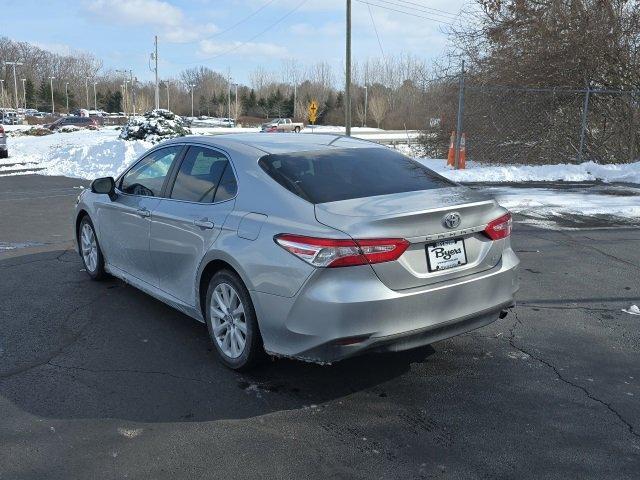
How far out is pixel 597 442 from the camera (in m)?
3.20

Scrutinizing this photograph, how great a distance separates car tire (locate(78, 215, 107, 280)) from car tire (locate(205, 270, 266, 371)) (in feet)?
7.57

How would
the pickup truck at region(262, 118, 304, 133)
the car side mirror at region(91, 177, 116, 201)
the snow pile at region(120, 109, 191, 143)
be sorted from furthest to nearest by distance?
the pickup truck at region(262, 118, 304, 133) → the snow pile at region(120, 109, 191, 143) → the car side mirror at region(91, 177, 116, 201)

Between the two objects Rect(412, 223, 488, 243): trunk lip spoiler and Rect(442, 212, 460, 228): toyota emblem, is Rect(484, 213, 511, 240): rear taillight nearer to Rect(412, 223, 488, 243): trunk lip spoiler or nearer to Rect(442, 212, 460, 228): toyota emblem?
Rect(412, 223, 488, 243): trunk lip spoiler

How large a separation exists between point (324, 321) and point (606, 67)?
56.6ft

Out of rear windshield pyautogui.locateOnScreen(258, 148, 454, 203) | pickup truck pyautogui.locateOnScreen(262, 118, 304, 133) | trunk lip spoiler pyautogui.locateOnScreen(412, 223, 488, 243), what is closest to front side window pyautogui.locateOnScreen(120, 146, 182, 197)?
rear windshield pyautogui.locateOnScreen(258, 148, 454, 203)

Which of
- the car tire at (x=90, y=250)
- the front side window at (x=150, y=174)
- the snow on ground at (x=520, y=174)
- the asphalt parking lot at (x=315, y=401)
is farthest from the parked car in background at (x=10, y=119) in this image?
the asphalt parking lot at (x=315, y=401)

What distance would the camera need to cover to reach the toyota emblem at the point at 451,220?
368 centimetres

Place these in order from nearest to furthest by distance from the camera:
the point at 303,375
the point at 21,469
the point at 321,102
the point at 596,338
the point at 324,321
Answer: the point at 21,469
the point at 324,321
the point at 303,375
the point at 596,338
the point at 321,102

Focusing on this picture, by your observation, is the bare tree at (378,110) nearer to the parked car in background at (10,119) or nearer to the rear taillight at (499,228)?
the parked car in background at (10,119)

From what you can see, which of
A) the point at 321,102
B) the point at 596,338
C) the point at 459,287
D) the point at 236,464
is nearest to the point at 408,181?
the point at 459,287

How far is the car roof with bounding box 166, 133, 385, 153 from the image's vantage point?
4.50 metres

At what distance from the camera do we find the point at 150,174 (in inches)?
210

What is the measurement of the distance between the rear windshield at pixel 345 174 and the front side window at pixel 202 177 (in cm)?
37

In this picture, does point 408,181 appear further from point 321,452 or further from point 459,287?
point 321,452
